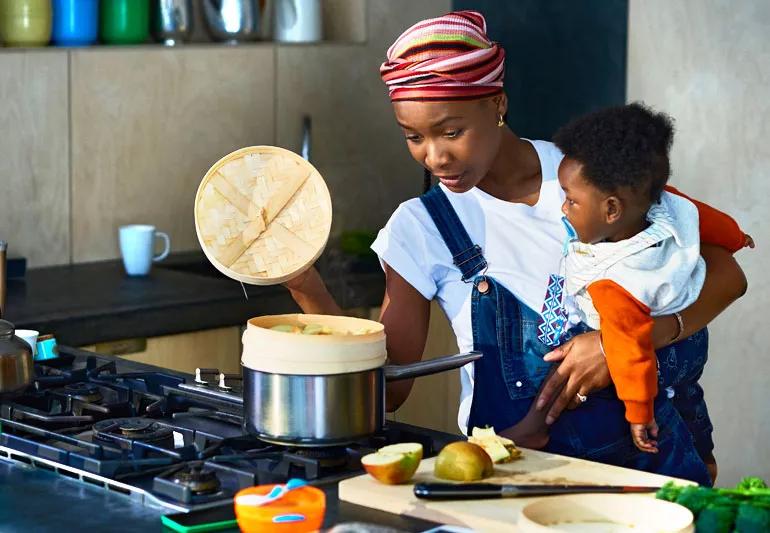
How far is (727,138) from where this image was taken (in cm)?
371

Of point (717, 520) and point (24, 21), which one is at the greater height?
point (24, 21)

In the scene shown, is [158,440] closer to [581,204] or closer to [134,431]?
[134,431]

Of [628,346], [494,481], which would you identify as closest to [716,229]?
[628,346]

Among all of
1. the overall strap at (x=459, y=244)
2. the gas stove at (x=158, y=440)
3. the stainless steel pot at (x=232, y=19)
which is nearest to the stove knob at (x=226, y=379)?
the gas stove at (x=158, y=440)

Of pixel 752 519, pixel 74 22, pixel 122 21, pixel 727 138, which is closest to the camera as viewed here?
pixel 752 519

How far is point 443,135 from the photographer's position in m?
2.17

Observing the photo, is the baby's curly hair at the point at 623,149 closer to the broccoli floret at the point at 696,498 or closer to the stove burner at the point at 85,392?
the broccoli floret at the point at 696,498

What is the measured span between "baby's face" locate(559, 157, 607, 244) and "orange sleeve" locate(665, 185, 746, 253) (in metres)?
0.18

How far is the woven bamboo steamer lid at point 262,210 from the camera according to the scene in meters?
2.19

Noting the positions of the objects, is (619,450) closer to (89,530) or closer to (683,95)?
(89,530)

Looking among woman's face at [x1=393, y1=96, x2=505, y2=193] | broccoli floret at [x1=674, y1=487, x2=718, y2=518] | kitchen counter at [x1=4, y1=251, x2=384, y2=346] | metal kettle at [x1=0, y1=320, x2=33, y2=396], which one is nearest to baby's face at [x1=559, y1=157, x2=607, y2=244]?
woman's face at [x1=393, y1=96, x2=505, y2=193]

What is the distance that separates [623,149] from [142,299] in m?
1.68

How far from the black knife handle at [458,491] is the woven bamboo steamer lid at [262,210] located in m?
0.53

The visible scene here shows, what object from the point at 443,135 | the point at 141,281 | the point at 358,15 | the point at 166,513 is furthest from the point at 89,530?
the point at 358,15
